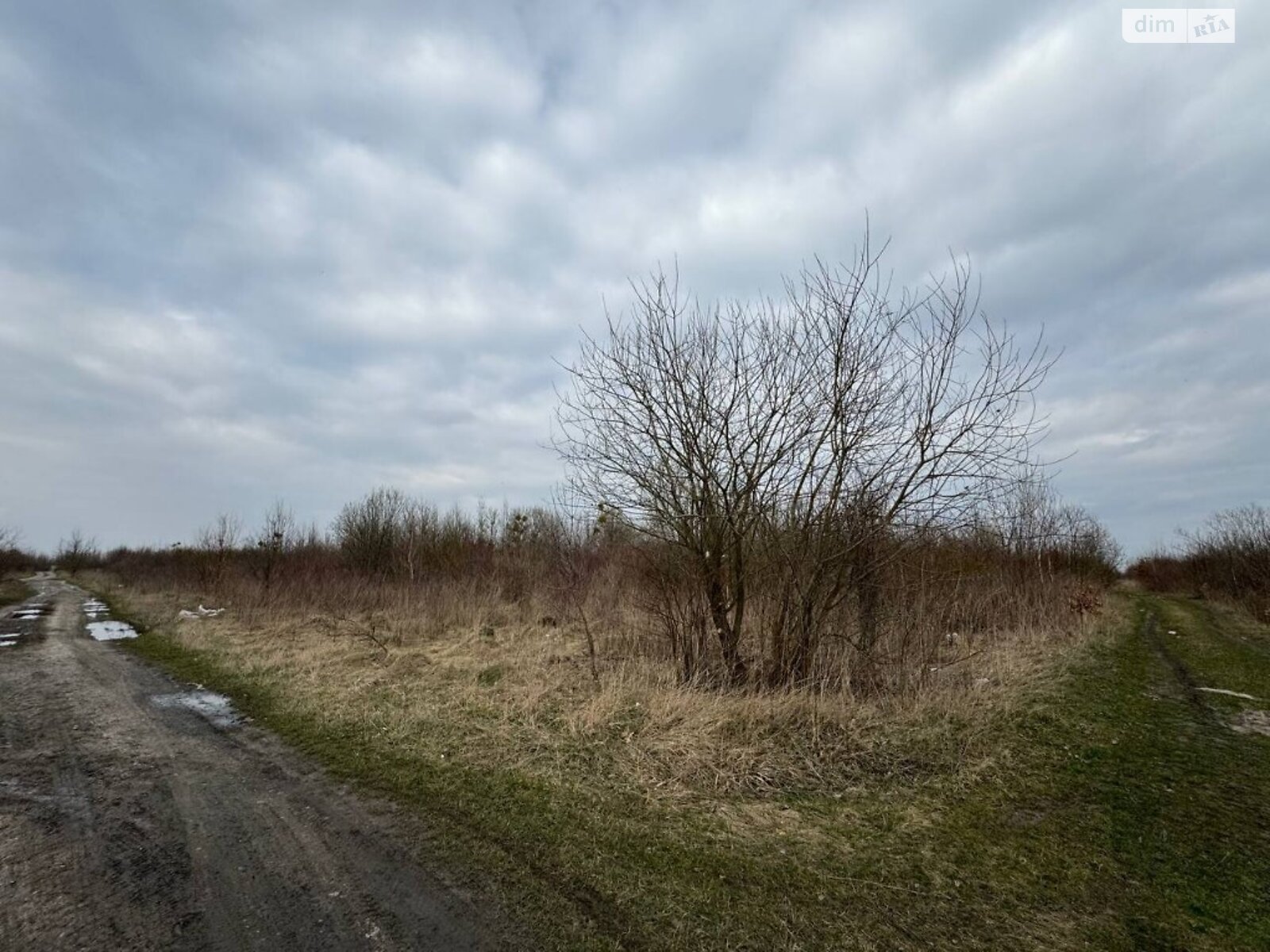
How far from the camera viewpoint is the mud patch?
691 centimetres

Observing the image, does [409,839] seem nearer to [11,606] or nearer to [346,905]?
[346,905]

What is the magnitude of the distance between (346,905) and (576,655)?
20.7 feet

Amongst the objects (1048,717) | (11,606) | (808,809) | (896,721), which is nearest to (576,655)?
(896,721)

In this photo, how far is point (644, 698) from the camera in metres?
6.64

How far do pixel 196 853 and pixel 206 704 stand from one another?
454 cm

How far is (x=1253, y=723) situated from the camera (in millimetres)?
7254

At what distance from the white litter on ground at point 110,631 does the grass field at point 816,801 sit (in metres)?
7.56

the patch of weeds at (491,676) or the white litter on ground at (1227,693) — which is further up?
the patch of weeds at (491,676)

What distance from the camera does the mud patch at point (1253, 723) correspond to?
6.91m

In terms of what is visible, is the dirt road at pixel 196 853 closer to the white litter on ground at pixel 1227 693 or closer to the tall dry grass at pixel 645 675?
the tall dry grass at pixel 645 675

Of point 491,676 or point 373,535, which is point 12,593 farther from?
point 491,676

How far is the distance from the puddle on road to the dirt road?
26 centimetres

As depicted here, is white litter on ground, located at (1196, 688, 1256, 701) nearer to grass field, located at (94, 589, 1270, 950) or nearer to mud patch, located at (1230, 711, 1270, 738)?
grass field, located at (94, 589, 1270, 950)

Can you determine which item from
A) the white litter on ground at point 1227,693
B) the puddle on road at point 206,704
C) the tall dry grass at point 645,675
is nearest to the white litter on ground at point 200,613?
the tall dry grass at point 645,675
